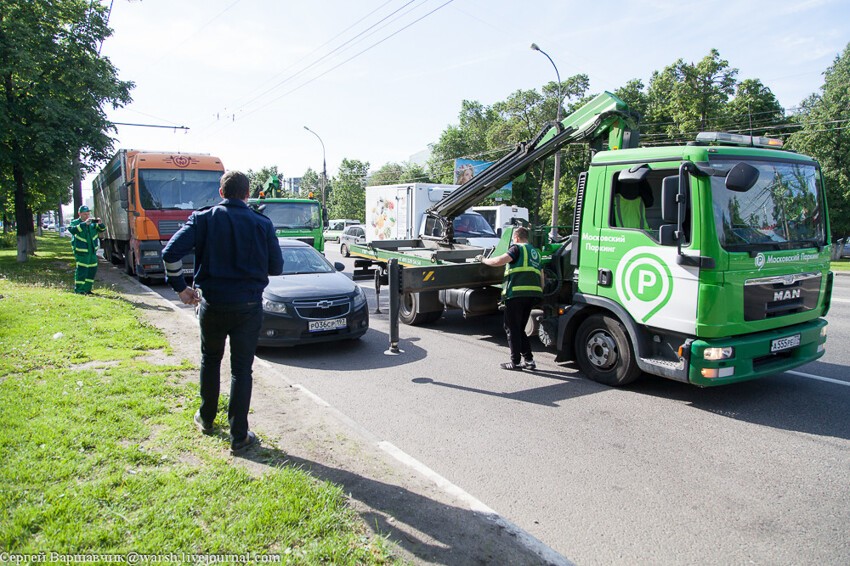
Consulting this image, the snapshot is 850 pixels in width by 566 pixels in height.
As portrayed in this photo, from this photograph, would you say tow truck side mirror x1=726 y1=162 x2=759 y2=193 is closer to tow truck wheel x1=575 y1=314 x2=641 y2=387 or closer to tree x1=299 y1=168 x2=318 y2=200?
tow truck wheel x1=575 y1=314 x2=641 y2=387

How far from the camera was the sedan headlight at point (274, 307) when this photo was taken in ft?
23.4

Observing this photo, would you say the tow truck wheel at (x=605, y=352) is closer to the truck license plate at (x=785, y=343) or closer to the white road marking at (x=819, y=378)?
the truck license plate at (x=785, y=343)

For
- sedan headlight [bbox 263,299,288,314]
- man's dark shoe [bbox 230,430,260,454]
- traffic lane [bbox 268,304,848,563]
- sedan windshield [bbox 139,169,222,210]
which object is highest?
sedan windshield [bbox 139,169,222,210]

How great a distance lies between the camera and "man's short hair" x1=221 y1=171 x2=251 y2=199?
398 centimetres

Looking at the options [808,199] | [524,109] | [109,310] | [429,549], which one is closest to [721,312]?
[808,199]

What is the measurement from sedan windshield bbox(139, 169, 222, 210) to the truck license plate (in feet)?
45.8

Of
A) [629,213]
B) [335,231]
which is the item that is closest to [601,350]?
[629,213]

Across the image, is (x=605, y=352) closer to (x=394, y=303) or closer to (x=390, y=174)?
(x=394, y=303)

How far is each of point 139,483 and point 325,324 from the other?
401 cm

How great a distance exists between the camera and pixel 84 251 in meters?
11.4

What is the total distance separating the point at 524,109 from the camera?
162 feet

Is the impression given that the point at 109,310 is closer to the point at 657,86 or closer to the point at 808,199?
the point at 808,199

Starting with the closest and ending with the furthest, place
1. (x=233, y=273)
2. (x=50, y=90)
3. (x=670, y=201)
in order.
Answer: (x=233, y=273)
(x=670, y=201)
(x=50, y=90)

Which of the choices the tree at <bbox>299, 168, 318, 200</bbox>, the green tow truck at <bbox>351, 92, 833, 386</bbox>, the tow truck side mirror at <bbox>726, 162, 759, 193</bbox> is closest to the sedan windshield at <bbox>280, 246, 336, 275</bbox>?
the green tow truck at <bbox>351, 92, 833, 386</bbox>
